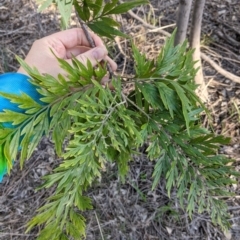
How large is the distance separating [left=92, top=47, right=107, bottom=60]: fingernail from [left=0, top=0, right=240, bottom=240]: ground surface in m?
0.77

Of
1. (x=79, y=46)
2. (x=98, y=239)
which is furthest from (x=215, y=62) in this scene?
(x=98, y=239)

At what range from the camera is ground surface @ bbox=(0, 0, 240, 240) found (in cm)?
162

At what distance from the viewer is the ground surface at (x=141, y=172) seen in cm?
162

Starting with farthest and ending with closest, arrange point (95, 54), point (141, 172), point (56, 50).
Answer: point (141, 172) → point (56, 50) → point (95, 54)

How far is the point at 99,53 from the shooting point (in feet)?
3.39

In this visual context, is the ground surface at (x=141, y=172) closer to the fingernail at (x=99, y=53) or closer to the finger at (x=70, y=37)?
the finger at (x=70, y=37)

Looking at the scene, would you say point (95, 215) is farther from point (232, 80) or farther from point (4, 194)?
point (232, 80)

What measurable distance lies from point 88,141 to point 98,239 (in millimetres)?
888

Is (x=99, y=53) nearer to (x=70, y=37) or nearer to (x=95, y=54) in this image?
(x=95, y=54)

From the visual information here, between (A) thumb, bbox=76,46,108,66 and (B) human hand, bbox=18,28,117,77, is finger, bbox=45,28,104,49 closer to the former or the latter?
(B) human hand, bbox=18,28,117,77

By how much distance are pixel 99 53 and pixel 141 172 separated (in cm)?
81

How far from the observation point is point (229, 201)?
162 centimetres

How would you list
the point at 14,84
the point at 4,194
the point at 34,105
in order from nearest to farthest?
the point at 34,105 → the point at 14,84 → the point at 4,194

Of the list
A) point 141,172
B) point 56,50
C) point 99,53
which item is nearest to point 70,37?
point 56,50
